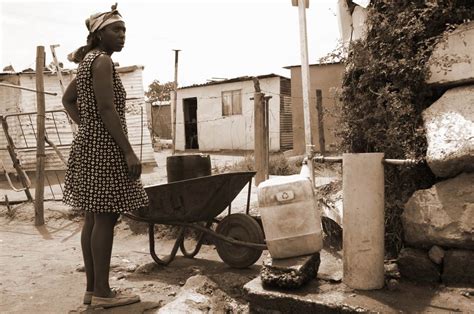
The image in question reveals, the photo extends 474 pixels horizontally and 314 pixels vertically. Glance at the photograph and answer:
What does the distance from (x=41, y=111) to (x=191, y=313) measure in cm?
484

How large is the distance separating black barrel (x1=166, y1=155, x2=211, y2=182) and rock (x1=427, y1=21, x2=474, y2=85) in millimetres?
2189

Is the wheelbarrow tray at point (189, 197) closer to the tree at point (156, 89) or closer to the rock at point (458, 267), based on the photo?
the rock at point (458, 267)

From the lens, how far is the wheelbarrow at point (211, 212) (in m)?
3.61

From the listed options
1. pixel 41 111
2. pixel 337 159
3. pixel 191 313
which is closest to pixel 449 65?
pixel 337 159

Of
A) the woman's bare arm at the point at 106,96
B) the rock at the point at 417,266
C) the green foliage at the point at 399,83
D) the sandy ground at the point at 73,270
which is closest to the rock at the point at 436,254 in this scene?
the rock at the point at 417,266

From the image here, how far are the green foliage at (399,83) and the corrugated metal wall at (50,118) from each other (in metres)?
9.31

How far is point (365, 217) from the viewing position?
248 centimetres

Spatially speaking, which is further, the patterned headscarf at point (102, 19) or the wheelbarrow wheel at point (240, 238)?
the wheelbarrow wheel at point (240, 238)

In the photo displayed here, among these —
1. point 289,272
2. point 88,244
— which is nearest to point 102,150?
point 88,244

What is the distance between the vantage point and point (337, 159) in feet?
10.0

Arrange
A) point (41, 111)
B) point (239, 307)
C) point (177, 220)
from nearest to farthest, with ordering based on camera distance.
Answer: point (239, 307) → point (177, 220) → point (41, 111)

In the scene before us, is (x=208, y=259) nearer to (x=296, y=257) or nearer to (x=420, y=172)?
(x=296, y=257)

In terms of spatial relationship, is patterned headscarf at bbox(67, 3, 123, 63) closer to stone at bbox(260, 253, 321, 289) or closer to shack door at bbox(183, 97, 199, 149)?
stone at bbox(260, 253, 321, 289)

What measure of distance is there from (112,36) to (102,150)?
2.47ft
